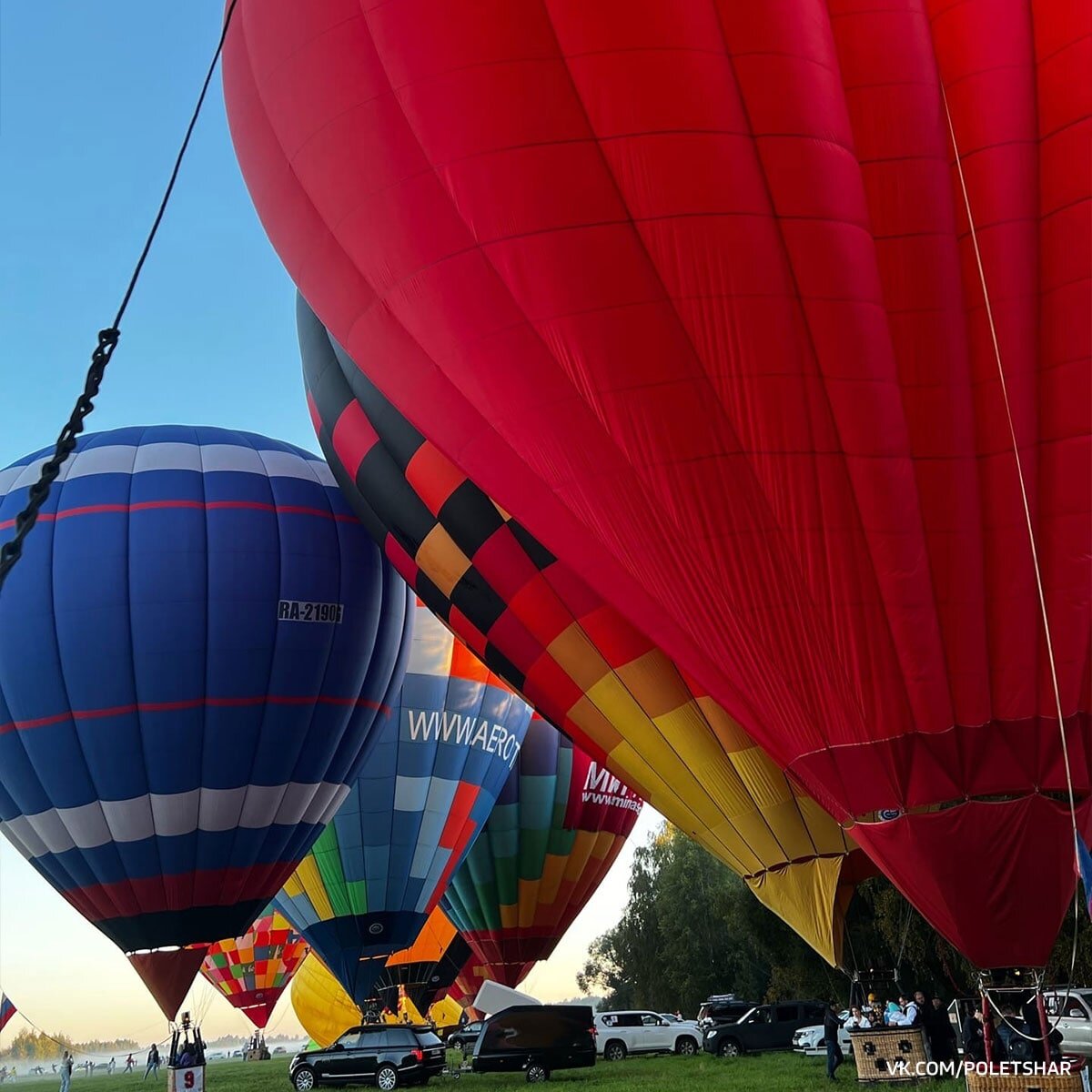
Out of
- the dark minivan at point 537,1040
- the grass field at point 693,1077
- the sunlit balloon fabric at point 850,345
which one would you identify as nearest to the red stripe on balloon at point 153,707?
the grass field at point 693,1077

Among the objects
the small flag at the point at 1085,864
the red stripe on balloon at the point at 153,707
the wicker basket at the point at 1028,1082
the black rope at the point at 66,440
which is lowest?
the wicker basket at the point at 1028,1082

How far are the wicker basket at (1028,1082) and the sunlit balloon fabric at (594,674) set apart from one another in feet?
7.16

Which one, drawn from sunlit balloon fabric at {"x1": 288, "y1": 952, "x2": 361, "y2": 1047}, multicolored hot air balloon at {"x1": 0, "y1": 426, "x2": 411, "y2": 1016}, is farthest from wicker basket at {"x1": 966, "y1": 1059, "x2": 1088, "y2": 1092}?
sunlit balloon fabric at {"x1": 288, "y1": 952, "x2": 361, "y2": 1047}

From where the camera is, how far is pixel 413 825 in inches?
671

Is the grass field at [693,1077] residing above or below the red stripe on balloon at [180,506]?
below

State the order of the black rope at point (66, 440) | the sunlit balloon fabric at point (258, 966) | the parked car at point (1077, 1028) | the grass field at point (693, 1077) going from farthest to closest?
the sunlit balloon fabric at point (258, 966), the parked car at point (1077, 1028), the grass field at point (693, 1077), the black rope at point (66, 440)

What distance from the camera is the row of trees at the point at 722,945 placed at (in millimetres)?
16828

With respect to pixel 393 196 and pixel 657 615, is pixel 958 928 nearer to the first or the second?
pixel 657 615

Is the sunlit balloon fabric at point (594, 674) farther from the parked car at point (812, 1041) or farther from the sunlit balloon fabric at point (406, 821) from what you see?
the parked car at point (812, 1041)

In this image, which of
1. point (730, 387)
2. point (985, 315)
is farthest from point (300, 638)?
point (985, 315)

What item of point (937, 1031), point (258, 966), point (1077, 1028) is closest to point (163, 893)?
point (937, 1031)

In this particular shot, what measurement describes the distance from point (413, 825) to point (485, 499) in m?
7.59

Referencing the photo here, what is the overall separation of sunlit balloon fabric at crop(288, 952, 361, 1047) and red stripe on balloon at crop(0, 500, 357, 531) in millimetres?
16232

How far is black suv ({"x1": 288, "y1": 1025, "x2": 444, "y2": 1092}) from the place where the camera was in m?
15.7
